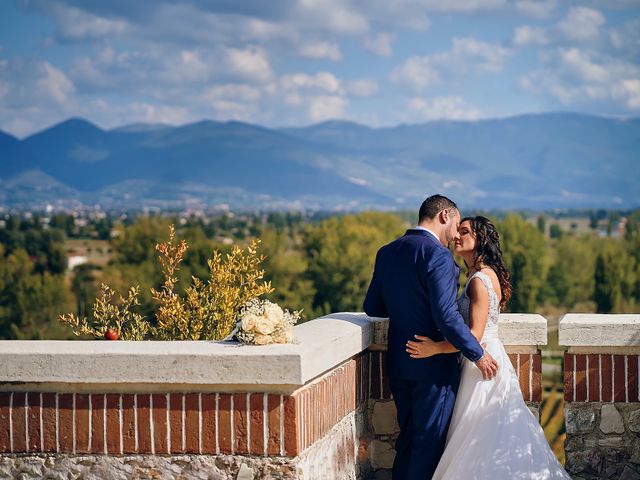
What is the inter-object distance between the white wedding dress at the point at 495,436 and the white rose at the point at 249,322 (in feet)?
4.37

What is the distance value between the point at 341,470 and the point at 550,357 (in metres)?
75.7

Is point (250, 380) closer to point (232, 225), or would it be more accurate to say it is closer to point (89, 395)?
point (89, 395)

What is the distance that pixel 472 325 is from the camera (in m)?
5.46

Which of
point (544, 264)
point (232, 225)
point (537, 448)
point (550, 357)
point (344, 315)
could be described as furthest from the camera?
point (232, 225)

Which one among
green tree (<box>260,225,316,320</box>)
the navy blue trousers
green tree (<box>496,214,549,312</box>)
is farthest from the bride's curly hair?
green tree (<box>496,214,549,312</box>)

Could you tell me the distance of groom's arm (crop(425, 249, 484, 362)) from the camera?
5195mm

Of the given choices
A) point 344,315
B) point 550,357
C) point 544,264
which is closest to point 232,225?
point 544,264

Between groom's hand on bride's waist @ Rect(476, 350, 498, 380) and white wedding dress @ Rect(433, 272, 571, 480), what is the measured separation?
0.15ft

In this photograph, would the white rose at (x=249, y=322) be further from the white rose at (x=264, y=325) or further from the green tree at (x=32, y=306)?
the green tree at (x=32, y=306)

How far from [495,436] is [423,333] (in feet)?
2.12

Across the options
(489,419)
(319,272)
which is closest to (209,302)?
(489,419)

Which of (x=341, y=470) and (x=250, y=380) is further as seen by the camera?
(x=341, y=470)

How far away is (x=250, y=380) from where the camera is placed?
4.54 meters

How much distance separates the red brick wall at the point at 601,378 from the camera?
18.2ft
